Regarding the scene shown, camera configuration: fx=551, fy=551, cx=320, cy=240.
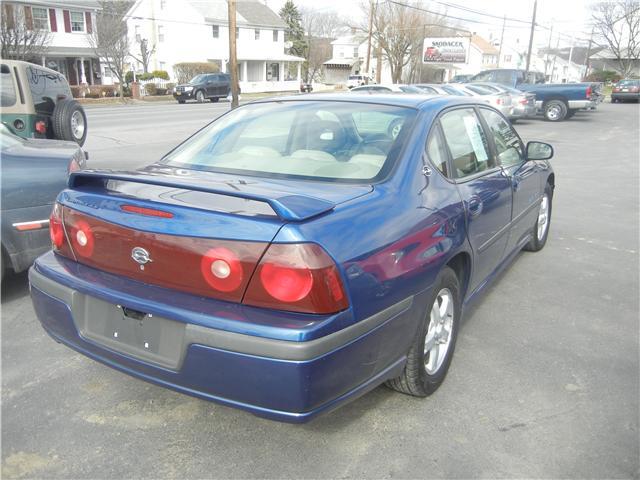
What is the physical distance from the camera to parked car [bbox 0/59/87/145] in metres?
8.36

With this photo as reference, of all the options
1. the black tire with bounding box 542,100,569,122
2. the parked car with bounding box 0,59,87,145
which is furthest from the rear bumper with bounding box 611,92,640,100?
the parked car with bounding box 0,59,87,145

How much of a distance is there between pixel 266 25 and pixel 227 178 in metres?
50.8

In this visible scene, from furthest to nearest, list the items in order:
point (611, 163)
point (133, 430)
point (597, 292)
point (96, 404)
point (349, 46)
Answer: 1. point (349, 46)
2. point (611, 163)
3. point (597, 292)
4. point (96, 404)
5. point (133, 430)

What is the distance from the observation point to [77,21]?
40.5 m

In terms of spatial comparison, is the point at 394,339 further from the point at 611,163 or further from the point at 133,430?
the point at 611,163

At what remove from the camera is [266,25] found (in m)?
49.6

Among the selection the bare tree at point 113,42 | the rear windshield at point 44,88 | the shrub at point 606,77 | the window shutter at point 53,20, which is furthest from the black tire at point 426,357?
the shrub at point 606,77

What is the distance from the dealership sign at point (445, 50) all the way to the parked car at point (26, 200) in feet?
160

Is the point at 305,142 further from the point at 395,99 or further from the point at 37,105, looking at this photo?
the point at 37,105

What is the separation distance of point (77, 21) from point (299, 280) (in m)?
45.4

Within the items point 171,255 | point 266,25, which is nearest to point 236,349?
point 171,255

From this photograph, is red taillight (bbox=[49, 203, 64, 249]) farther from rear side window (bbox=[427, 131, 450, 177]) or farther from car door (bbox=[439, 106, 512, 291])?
car door (bbox=[439, 106, 512, 291])

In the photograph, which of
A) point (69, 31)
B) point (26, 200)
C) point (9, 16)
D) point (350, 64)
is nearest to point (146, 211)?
point (26, 200)

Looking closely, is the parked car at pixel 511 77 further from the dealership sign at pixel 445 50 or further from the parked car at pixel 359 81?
the dealership sign at pixel 445 50
